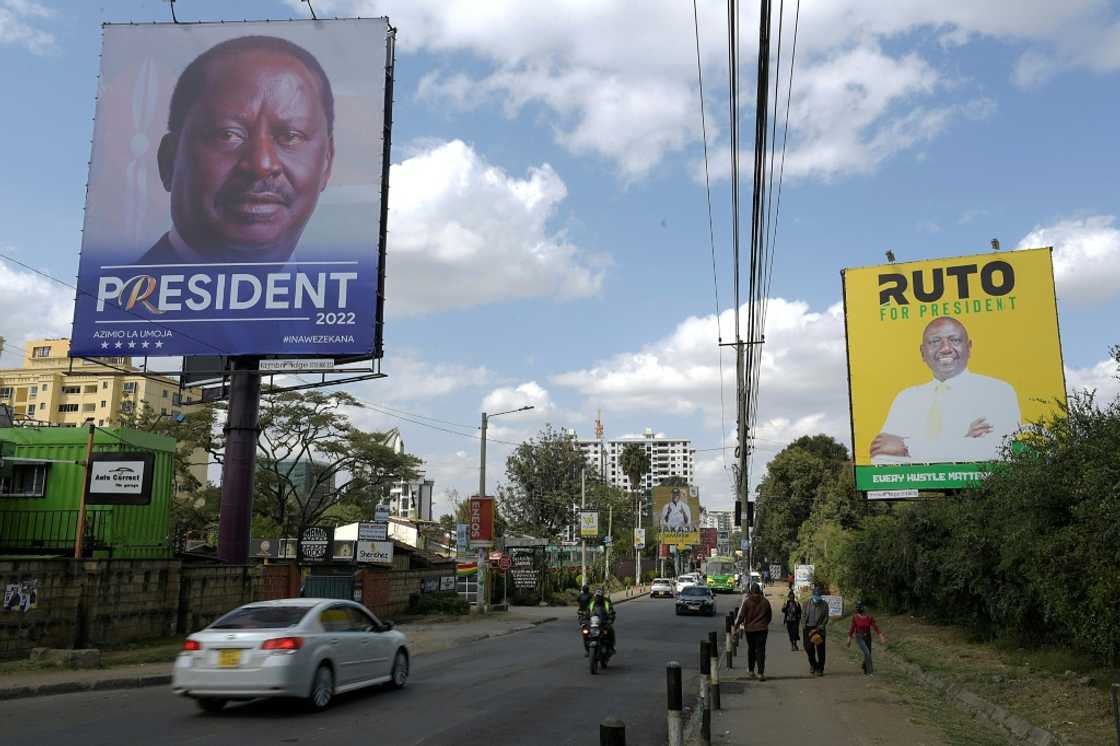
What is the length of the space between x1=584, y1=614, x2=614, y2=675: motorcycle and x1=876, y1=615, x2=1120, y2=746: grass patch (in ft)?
19.1

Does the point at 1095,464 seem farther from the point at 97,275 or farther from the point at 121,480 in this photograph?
the point at 97,275

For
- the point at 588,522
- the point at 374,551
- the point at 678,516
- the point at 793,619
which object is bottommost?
the point at 793,619

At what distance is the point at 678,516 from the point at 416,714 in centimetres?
7228

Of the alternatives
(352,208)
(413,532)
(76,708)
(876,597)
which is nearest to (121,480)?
Result: (76,708)

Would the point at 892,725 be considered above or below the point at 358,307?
below

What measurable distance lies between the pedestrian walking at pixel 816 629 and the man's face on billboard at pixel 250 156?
18436 mm

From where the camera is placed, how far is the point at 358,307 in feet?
87.1

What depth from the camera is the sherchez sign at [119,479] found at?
19703mm

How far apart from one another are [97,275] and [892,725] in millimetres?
25114

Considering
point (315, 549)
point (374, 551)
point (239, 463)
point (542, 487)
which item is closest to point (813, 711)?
point (239, 463)

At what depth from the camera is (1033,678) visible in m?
13.3

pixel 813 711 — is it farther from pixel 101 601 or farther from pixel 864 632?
pixel 101 601

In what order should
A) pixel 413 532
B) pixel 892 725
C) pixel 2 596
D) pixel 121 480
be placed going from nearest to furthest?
pixel 892 725, pixel 2 596, pixel 121 480, pixel 413 532

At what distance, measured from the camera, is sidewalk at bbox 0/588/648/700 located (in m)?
13.5
